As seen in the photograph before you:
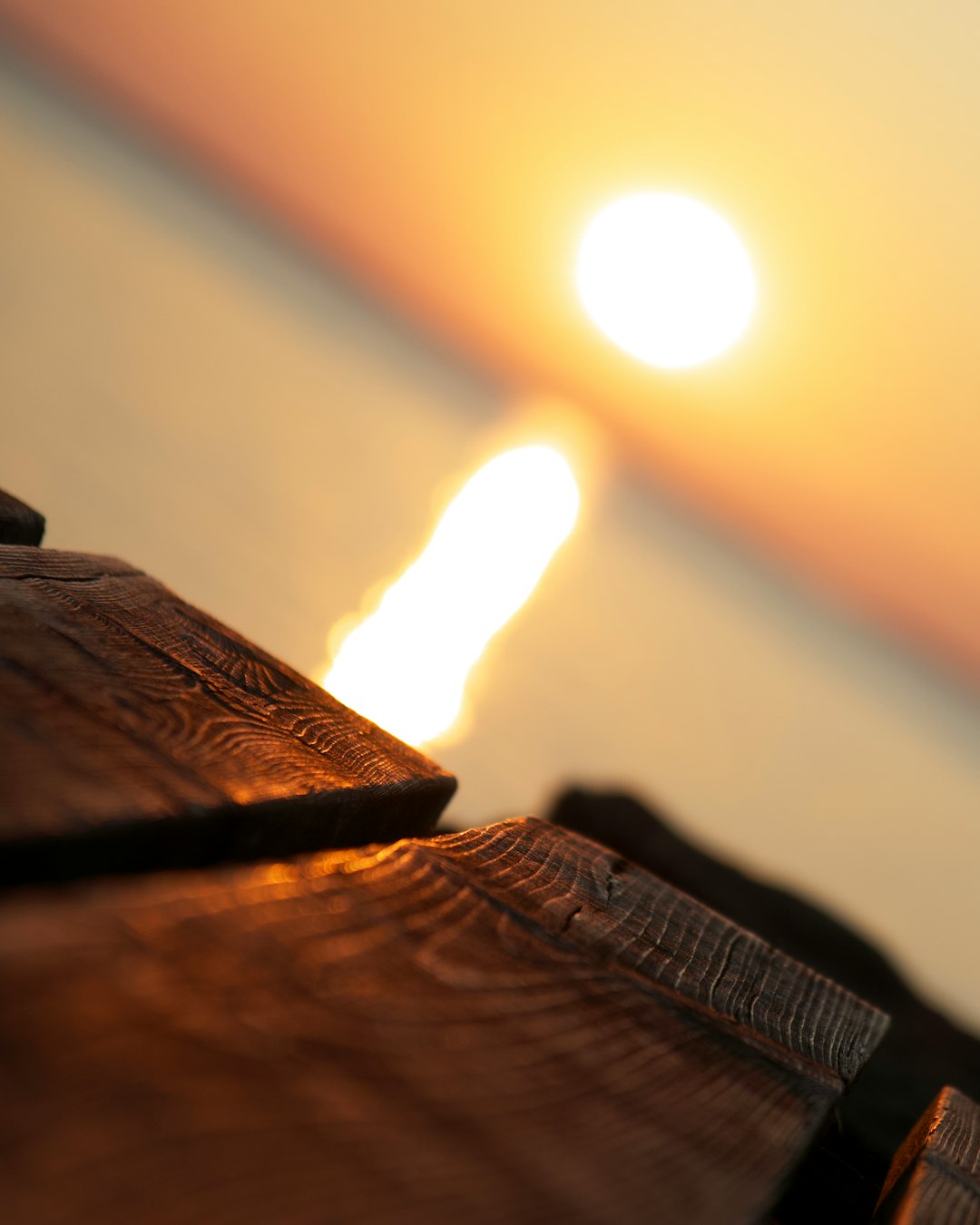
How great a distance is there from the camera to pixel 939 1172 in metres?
0.84

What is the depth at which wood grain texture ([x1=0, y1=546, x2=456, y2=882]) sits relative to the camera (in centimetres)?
62

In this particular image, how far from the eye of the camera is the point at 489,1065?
0.62 metres

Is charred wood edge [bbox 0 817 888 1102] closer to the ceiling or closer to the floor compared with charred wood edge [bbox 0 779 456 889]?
closer to the ceiling

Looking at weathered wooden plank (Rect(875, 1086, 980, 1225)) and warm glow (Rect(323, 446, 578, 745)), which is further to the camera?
warm glow (Rect(323, 446, 578, 745))

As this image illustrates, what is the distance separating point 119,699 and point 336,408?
588 inches

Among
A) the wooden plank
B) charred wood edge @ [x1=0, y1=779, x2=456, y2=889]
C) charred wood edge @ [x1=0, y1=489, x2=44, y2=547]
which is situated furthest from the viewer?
the wooden plank

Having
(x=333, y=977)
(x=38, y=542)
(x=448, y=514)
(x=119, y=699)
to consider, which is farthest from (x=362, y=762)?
(x=448, y=514)

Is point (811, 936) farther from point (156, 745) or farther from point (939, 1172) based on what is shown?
point (156, 745)

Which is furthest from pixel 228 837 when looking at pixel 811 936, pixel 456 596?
pixel 456 596

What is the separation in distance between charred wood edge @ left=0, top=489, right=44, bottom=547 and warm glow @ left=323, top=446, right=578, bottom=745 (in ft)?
12.2

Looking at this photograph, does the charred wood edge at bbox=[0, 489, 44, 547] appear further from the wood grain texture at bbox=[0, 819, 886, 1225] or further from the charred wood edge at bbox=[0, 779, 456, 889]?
the wood grain texture at bbox=[0, 819, 886, 1225]

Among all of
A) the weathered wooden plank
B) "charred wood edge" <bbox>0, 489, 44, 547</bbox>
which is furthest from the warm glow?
the weathered wooden plank

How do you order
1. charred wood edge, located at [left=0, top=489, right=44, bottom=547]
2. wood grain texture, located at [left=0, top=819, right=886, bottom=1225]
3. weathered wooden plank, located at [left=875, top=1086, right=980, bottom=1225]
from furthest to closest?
charred wood edge, located at [left=0, top=489, right=44, bottom=547] < weathered wooden plank, located at [left=875, top=1086, right=980, bottom=1225] < wood grain texture, located at [left=0, top=819, right=886, bottom=1225]

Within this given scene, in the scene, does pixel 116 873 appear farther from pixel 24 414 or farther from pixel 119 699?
pixel 24 414
